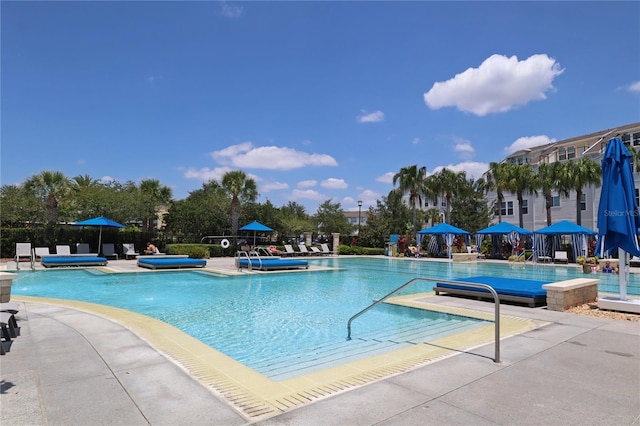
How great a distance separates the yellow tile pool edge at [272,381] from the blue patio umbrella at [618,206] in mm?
2576

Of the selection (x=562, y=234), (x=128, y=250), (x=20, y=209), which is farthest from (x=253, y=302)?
(x=562, y=234)

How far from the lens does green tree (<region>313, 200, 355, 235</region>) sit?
2020 inches

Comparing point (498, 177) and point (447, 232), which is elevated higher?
point (498, 177)

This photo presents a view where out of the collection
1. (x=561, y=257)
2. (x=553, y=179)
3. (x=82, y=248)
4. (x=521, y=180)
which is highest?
(x=521, y=180)

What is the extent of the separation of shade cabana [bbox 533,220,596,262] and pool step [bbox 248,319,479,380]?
65.8ft

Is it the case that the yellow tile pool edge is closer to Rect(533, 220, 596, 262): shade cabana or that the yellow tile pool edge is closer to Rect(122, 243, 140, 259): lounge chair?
Rect(122, 243, 140, 259): lounge chair

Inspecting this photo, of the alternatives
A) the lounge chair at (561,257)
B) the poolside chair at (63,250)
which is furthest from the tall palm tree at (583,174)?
the poolside chair at (63,250)

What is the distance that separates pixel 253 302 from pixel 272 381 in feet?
21.0

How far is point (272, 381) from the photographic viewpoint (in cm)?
432

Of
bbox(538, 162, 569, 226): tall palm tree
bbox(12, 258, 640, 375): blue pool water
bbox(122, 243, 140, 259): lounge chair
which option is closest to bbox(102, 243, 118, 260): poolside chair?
bbox(122, 243, 140, 259): lounge chair

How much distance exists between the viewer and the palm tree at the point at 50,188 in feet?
78.2

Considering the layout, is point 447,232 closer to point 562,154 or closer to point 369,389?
point 562,154

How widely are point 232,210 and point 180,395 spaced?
27587 millimetres

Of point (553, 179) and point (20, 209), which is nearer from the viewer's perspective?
point (20, 209)
